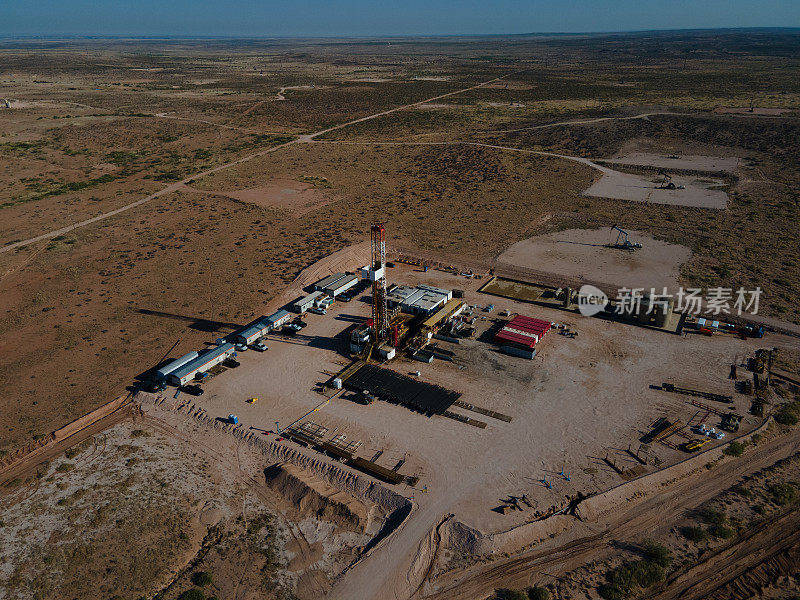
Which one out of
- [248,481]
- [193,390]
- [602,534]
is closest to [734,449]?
[602,534]

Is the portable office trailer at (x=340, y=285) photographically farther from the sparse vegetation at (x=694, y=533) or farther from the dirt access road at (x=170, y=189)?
the dirt access road at (x=170, y=189)

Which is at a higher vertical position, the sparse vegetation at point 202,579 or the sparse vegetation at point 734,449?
the sparse vegetation at point 734,449

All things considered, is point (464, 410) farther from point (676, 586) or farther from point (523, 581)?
point (676, 586)

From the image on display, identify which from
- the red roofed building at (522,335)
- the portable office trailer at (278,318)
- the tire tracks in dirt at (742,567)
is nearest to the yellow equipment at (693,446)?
the tire tracks in dirt at (742,567)

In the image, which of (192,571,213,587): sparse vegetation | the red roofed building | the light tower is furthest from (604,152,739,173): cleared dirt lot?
(192,571,213,587): sparse vegetation

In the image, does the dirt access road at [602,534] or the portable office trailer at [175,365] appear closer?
the dirt access road at [602,534]

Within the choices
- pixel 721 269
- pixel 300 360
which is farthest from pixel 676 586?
pixel 721 269
